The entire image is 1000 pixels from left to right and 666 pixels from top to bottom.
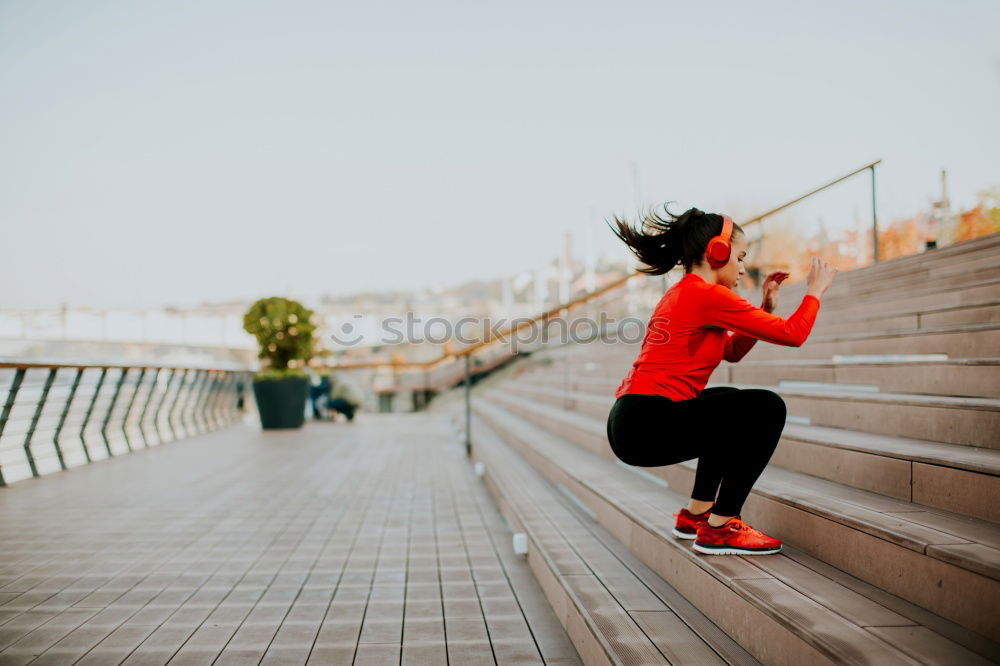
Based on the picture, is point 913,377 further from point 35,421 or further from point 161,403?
point 161,403

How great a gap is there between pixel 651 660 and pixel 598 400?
437 cm

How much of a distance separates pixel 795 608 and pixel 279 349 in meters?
9.92

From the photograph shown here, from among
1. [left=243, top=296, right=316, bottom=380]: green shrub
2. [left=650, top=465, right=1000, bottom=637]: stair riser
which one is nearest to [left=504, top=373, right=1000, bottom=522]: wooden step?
[left=650, top=465, right=1000, bottom=637]: stair riser

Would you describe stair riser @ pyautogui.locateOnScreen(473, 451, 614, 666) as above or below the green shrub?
below

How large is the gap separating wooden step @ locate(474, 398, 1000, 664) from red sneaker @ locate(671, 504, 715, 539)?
35 mm

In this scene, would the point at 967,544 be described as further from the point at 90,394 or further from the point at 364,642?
the point at 90,394

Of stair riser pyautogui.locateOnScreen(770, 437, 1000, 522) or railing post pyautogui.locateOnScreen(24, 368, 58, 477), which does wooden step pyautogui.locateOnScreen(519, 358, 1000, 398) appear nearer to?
stair riser pyautogui.locateOnScreen(770, 437, 1000, 522)

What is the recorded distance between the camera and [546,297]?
64.1 ft

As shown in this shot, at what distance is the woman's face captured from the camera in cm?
214

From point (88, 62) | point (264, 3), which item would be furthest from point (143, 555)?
point (88, 62)

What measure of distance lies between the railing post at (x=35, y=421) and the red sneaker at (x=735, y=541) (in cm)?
643

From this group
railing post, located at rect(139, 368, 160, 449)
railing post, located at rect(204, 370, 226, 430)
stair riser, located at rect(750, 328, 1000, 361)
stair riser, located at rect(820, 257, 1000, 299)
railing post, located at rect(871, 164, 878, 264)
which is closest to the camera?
stair riser, located at rect(750, 328, 1000, 361)

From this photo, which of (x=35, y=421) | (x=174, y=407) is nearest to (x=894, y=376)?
(x=35, y=421)

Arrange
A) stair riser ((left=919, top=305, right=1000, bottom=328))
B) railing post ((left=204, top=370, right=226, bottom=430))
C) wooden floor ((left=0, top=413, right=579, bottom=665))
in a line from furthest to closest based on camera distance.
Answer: railing post ((left=204, top=370, right=226, bottom=430))
stair riser ((left=919, top=305, right=1000, bottom=328))
wooden floor ((left=0, top=413, right=579, bottom=665))
